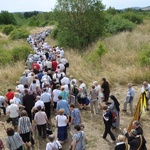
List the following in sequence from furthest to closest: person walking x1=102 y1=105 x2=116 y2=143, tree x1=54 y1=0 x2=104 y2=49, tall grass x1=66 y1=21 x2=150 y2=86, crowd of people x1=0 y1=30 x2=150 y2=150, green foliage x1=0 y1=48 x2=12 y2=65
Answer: tree x1=54 y1=0 x2=104 y2=49 < green foliage x1=0 y1=48 x2=12 y2=65 < tall grass x1=66 y1=21 x2=150 y2=86 < person walking x1=102 y1=105 x2=116 y2=143 < crowd of people x1=0 y1=30 x2=150 y2=150

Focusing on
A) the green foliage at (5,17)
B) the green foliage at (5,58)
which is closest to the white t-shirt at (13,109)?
the green foliage at (5,58)

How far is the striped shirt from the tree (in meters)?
18.5

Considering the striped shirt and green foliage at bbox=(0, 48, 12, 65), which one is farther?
green foliage at bbox=(0, 48, 12, 65)

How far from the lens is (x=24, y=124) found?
834cm

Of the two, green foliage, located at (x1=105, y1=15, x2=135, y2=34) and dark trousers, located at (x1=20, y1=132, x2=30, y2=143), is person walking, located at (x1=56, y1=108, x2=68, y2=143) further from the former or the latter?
green foliage, located at (x1=105, y1=15, x2=135, y2=34)

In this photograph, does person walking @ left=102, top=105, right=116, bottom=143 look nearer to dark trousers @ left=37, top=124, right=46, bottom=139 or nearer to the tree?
dark trousers @ left=37, top=124, right=46, bottom=139

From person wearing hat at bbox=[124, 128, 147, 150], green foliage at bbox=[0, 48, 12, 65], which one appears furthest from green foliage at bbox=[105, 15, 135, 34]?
person wearing hat at bbox=[124, 128, 147, 150]

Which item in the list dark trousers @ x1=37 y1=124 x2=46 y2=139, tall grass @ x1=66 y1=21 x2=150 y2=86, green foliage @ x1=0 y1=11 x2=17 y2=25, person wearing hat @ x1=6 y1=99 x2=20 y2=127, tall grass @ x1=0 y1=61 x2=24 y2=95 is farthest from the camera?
green foliage @ x1=0 y1=11 x2=17 y2=25

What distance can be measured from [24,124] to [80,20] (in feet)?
64.8

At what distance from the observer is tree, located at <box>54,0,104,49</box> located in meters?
26.5

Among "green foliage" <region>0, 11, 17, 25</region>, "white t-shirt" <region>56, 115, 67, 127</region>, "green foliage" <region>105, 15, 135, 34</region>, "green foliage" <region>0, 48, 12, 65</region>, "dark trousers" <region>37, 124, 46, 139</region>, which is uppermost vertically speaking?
"green foliage" <region>0, 11, 17, 25</region>

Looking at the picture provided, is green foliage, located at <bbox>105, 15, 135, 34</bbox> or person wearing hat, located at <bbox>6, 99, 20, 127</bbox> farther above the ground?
green foliage, located at <bbox>105, 15, 135, 34</bbox>

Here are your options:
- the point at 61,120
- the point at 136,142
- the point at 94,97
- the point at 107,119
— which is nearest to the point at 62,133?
the point at 61,120

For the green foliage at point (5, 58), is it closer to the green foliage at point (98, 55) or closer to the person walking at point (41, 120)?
the green foliage at point (98, 55)
